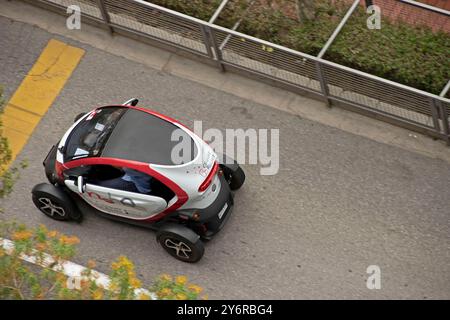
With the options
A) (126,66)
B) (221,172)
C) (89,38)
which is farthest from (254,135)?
(89,38)

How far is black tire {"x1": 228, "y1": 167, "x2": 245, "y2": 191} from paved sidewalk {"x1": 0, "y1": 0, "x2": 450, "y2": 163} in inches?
70.2

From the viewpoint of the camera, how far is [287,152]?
13523 mm

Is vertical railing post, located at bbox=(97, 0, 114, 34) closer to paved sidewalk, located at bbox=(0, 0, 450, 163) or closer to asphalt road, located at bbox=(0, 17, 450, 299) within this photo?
paved sidewalk, located at bbox=(0, 0, 450, 163)

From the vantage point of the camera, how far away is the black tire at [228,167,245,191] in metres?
12.7

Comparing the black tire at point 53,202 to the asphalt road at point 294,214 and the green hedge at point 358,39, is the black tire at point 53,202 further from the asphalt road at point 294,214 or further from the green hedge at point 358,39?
the green hedge at point 358,39

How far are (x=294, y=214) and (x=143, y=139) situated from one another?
8.89 feet

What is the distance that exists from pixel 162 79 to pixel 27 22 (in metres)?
2.79

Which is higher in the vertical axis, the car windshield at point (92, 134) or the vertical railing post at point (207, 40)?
the vertical railing post at point (207, 40)

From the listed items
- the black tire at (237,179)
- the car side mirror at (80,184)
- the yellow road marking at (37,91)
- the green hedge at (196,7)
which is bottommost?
the car side mirror at (80,184)

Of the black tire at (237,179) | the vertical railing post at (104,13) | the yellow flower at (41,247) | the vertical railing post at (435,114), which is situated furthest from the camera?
the vertical railing post at (104,13)

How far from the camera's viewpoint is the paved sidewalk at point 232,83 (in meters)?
13.7

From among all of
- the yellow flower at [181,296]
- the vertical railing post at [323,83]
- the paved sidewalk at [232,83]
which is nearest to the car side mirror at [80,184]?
the yellow flower at [181,296]

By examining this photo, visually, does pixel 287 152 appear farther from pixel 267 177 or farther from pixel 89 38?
pixel 89 38
